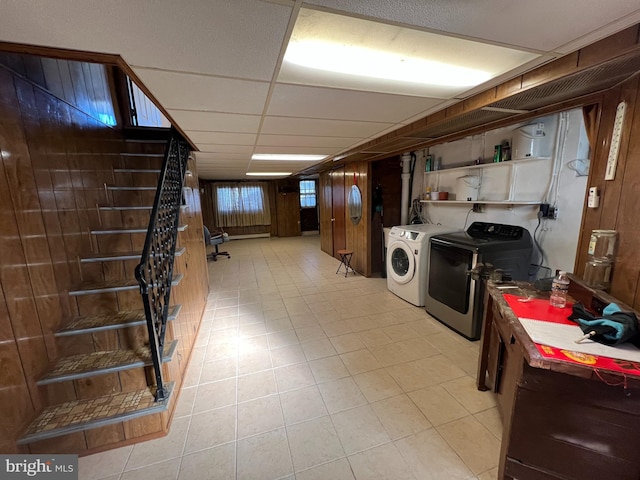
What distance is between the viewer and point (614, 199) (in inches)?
54.9

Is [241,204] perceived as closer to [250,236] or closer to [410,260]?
[250,236]

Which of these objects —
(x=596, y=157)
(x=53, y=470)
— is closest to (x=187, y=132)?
(x=53, y=470)

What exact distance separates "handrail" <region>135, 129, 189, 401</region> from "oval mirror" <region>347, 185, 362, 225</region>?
284 cm

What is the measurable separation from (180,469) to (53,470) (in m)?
0.68

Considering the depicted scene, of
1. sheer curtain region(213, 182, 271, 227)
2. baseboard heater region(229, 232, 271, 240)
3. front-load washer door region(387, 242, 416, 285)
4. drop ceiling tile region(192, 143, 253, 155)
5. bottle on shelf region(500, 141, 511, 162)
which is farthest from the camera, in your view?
baseboard heater region(229, 232, 271, 240)

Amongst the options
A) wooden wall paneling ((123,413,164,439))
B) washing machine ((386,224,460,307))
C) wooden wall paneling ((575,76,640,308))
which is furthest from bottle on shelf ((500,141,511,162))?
wooden wall paneling ((123,413,164,439))

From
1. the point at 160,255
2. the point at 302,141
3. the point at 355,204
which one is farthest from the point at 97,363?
the point at 355,204

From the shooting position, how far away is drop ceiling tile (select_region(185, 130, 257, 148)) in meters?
2.38

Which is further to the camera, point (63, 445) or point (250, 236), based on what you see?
point (250, 236)

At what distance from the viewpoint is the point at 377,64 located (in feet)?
4.05

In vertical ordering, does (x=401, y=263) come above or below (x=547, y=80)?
below

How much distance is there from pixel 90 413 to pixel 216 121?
6.84ft

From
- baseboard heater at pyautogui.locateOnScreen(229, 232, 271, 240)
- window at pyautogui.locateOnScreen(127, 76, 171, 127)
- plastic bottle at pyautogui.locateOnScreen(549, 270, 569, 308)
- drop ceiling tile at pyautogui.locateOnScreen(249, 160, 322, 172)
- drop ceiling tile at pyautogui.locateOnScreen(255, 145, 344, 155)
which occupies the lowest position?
baseboard heater at pyautogui.locateOnScreen(229, 232, 271, 240)

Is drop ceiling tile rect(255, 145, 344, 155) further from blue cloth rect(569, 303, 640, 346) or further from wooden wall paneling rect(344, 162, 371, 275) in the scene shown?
blue cloth rect(569, 303, 640, 346)
